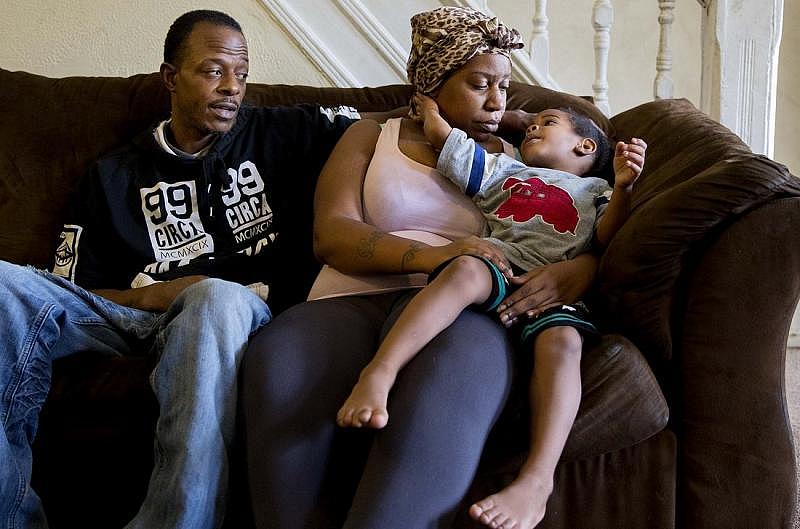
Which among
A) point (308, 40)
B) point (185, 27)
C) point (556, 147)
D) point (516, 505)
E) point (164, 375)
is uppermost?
point (185, 27)

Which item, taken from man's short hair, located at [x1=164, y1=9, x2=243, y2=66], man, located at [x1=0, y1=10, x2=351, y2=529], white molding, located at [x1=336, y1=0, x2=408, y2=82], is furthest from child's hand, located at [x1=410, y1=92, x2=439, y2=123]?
white molding, located at [x1=336, y1=0, x2=408, y2=82]

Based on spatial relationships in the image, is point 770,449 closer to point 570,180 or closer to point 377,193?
point 570,180

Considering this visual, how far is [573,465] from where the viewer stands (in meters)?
1.35

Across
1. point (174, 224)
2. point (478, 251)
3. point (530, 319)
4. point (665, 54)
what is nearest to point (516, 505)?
point (530, 319)

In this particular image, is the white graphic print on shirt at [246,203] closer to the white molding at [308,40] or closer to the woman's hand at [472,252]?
the woman's hand at [472,252]

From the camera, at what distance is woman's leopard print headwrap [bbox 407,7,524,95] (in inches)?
66.9

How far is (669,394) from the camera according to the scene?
1.42 meters

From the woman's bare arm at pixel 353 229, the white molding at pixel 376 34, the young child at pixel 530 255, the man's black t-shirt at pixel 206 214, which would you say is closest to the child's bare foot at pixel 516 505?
the young child at pixel 530 255

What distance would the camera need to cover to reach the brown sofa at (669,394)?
1331 millimetres

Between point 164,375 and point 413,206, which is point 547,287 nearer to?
point 413,206

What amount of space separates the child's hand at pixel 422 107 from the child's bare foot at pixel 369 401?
62 cm

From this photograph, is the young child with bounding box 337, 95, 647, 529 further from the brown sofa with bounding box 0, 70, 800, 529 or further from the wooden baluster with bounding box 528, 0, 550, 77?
the wooden baluster with bounding box 528, 0, 550, 77

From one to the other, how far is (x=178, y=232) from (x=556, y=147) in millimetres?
792

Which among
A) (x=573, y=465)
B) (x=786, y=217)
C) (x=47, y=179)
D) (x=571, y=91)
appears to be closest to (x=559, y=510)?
(x=573, y=465)
